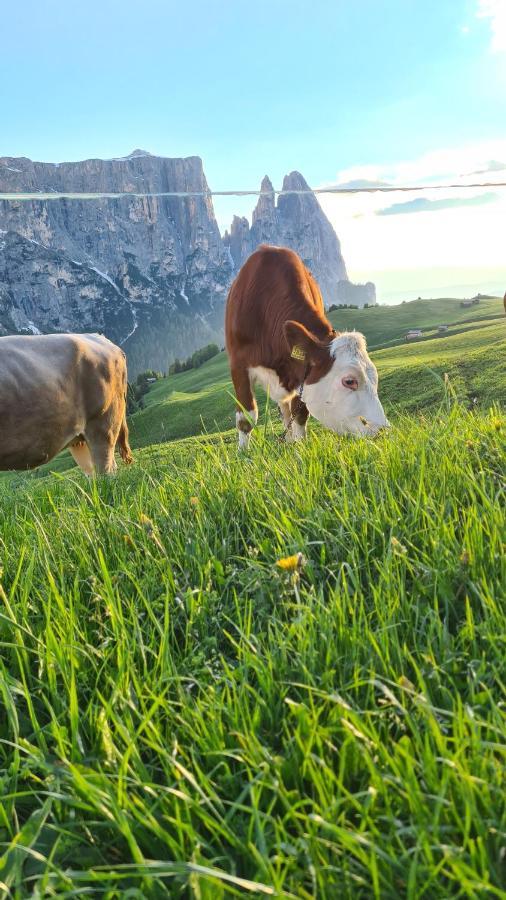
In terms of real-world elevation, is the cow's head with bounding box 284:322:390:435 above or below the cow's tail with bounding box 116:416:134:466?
above

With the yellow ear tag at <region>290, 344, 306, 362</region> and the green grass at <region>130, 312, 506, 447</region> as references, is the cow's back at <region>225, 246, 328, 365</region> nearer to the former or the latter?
the yellow ear tag at <region>290, 344, 306, 362</region>

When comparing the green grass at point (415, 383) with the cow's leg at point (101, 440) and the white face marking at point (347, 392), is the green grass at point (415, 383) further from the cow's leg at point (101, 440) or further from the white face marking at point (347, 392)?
the cow's leg at point (101, 440)

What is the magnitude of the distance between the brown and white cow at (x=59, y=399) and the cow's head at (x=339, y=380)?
2.13 meters

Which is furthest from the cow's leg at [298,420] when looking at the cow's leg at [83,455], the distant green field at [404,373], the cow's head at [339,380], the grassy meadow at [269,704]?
the grassy meadow at [269,704]

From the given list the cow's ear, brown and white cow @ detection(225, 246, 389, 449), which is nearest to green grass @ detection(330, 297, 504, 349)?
brown and white cow @ detection(225, 246, 389, 449)

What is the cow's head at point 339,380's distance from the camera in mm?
6121

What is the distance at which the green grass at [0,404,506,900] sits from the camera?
1.10 metres

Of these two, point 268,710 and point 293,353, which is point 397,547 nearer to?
point 268,710

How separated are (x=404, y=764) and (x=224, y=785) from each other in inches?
14.9

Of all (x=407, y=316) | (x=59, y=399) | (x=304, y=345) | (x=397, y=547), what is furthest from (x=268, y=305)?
(x=407, y=316)

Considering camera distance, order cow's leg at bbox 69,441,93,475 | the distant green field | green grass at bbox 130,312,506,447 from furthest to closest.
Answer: the distant green field → green grass at bbox 130,312,506,447 → cow's leg at bbox 69,441,93,475

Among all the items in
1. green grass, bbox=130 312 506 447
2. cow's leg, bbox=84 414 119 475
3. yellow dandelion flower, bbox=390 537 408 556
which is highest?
yellow dandelion flower, bbox=390 537 408 556

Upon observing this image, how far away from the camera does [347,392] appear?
621 centimetres

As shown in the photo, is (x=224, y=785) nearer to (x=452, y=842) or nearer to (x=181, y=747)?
(x=181, y=747)
